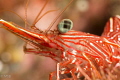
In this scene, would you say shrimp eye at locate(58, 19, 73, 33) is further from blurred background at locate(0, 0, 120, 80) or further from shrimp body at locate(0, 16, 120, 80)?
blurred background at locate(0, 0, 120, 80)

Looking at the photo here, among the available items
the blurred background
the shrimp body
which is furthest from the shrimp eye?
the blurred background

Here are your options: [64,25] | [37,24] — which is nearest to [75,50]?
[64,25]

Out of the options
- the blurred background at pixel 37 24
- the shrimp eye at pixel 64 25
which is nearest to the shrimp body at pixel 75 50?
the shrimp eye at pixel 64 25

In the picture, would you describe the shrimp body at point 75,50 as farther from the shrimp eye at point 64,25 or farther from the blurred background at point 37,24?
the blurred background at point 37,24

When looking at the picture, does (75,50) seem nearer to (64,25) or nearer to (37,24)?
(64,25)

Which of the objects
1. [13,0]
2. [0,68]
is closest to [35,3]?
[13,0]

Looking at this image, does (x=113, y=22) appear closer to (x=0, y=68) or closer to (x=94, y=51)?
(x=94, y=51)

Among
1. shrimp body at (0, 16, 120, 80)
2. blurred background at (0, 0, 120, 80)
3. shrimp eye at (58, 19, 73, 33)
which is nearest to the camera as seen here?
shrimp eye at (58, 19, 73, 33)
